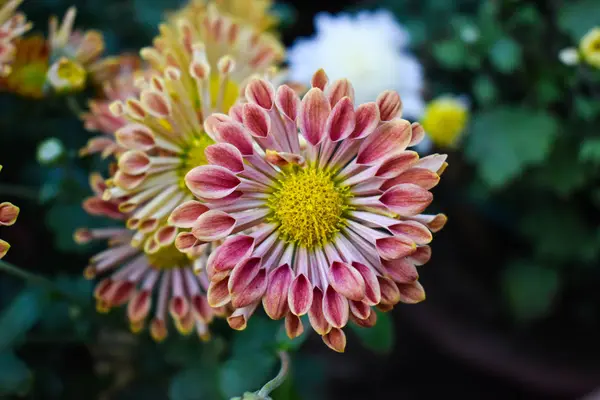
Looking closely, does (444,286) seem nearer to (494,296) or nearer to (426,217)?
(494,296)

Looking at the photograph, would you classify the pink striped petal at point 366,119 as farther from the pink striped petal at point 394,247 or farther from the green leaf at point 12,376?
the green leaf at point 12,376

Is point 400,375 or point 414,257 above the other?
point 414,257

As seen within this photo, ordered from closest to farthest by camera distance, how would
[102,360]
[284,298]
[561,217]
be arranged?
[284,298]
[102,360]
[561,217]

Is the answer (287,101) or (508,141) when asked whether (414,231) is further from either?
(508,141)

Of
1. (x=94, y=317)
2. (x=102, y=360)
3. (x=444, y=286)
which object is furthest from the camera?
(x=444, y=286)

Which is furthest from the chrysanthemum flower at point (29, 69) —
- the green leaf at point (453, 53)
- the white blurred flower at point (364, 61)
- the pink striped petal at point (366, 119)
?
the green leaf at point (453, 53)

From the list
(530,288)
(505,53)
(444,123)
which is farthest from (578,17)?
(530,288)

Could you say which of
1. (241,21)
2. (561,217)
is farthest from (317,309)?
(561,217)
